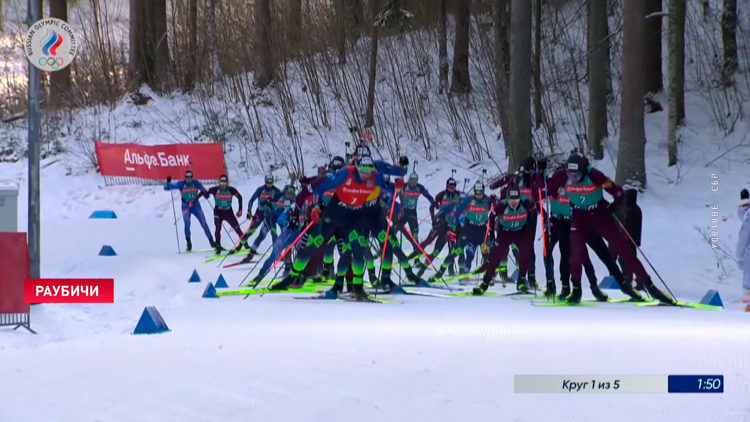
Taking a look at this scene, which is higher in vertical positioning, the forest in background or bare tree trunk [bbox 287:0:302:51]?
bare tree trunk [bbox 287:0:302:51]

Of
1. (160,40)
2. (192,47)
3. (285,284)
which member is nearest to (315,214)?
(285,284)

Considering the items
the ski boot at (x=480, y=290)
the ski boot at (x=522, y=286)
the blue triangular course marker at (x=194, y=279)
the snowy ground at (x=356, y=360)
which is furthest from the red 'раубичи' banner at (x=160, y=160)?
the snowy ground at (x=356, y=360)

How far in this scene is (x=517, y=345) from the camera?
6105 mm

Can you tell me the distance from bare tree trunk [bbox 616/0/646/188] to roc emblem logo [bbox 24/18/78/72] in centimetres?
1188

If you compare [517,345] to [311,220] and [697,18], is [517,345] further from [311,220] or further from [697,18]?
[697,18]

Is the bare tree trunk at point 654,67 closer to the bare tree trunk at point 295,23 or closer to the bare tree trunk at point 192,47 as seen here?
the bare tree trunk at point 295,23

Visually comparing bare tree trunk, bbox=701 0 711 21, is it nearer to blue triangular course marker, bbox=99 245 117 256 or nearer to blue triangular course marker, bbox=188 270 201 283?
blue triangular course marker, bbox=99 245 117 256

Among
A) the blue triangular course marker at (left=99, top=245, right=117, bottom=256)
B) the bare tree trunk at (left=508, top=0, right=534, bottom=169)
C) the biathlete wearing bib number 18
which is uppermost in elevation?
the bare tree trunk at (left=508, top=0, right=534, bottom=169)

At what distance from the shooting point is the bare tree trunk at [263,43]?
2981 cm

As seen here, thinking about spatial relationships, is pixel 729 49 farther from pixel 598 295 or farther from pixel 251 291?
pixel 251 291

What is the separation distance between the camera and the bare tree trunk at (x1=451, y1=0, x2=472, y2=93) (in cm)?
2753

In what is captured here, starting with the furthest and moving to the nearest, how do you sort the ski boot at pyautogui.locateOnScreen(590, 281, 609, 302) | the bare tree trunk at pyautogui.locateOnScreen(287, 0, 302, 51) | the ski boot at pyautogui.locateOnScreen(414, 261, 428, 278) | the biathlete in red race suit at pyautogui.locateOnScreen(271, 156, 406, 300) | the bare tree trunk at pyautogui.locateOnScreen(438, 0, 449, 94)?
the bare tree trunk at pyautogui.locateOnScreen(287, 0, 302, 51)
the bare tree trunk at pyautogui.locateOnScreen(438, 0, 449, 94)
the ski boot at pyautogui.locateOnScreen(414, 261, 428, 278)
the biathlete in red race suit at pyautogui.locateOnScreen(271, 156, 406, 300)
the ski boot at pyautogui.locateOnScreen(590, 281, 609, 302)

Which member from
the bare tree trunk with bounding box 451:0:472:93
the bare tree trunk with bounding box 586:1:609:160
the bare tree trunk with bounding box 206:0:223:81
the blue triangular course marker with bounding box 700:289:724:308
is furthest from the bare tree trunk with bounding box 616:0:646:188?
the bare tree trunk with bounding box 206:0:223:81

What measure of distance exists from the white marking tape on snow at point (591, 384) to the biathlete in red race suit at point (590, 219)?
238 inches
